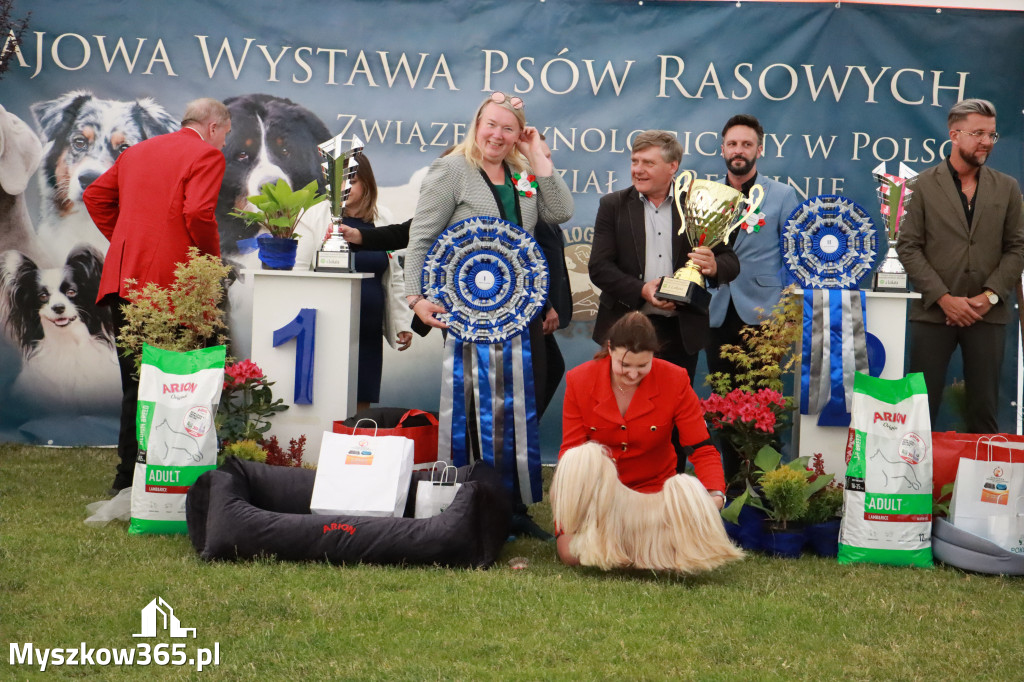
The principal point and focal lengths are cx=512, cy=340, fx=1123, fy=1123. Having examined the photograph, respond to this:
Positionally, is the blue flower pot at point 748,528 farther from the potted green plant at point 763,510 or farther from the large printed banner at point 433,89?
the large printed banner at point 433,89

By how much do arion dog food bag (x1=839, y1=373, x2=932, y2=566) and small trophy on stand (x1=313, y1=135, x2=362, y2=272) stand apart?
6.86 feet

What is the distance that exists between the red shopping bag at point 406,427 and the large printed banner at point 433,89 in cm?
180

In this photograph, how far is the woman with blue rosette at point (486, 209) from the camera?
13.7 ft

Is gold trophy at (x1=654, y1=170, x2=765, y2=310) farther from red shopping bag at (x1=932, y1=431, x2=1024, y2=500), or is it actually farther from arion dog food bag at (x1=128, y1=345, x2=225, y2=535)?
arion dog food bag at (x1=128, y1=345, x2=225, y2=535)

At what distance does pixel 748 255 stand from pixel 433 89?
2.06 meters

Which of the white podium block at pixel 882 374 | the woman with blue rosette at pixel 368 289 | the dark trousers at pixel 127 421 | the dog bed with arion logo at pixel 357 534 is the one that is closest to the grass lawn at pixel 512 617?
the dog bed with arion logo at pixel 357 534

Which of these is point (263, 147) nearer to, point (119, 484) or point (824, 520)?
point (119, 484)

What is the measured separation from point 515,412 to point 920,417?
4.72ft

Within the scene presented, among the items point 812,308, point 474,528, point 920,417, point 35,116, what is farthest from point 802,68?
point 35,116

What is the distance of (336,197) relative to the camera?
4.66 m

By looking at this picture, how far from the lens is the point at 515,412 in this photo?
4.20 metres

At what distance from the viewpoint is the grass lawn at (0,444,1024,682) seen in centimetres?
276

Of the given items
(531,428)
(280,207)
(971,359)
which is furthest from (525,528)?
(971,359)

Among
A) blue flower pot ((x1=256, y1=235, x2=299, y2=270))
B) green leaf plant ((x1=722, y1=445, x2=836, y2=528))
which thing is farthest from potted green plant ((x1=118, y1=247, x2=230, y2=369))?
green leaf plant ((x1=722, y1=445, x2=836, y2=528))
